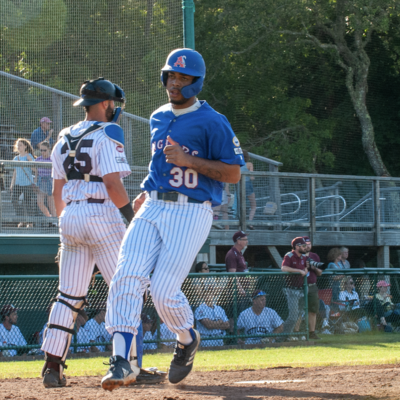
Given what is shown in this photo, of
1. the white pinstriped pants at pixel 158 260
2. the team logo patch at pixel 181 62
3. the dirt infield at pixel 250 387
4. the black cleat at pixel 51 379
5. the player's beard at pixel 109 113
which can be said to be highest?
the team logo patch at pixel 181 62

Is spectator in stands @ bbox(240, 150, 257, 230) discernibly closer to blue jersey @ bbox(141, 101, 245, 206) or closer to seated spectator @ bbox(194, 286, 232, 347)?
seated spectator @ bbox(194, 286, 232, 347)

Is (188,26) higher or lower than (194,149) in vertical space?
higher

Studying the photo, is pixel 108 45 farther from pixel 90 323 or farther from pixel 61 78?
pixel 90 323

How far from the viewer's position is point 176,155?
13.4 ft

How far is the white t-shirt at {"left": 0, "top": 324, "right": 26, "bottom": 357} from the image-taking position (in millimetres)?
→ 8094

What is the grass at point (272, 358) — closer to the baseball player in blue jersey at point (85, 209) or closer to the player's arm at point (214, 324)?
the player's arm at point (214, 324)

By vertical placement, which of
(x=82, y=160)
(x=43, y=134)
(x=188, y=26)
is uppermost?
(x=188, y=26)

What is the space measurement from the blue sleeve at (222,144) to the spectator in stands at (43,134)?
930cm

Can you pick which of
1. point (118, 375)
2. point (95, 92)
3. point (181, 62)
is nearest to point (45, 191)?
point (95, 92)

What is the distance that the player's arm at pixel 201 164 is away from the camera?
13.4 ft

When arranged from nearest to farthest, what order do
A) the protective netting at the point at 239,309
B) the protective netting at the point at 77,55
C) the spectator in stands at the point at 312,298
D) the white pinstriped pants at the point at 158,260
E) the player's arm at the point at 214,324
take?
1. the white pinstriped pants at the point at 158,260
2. the protective netting at the point at 239,309
3. the player's arm at the point at 214,324
4. the spectator in stands at the point at 312,298
5. the protective netting at the point at 77,55

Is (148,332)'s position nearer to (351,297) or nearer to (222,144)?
(351,297)

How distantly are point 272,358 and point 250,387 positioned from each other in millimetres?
2948

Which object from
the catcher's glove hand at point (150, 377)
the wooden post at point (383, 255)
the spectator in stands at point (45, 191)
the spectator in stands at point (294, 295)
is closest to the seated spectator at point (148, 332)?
the spectator in stands at point (294, 295)
